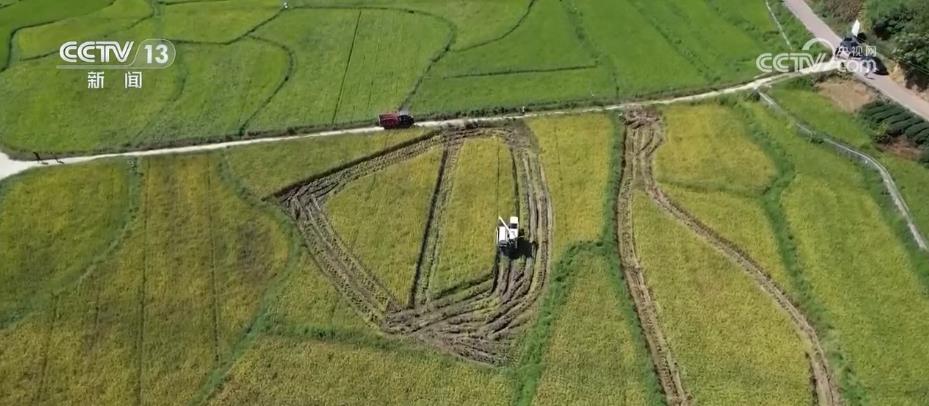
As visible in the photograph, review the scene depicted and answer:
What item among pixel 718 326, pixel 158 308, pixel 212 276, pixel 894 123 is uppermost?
pixel 894 123

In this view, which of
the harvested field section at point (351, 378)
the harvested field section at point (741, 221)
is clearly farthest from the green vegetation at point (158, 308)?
the harvested field section at point (741, 221)

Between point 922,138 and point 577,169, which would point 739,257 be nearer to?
point 577,169

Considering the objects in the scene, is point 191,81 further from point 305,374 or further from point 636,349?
point 636,349

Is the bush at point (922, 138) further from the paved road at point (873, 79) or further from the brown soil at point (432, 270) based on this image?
the brown soil at point (432, 270)

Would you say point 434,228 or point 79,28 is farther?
point 79,28

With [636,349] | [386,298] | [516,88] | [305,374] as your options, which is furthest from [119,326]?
[516,88]

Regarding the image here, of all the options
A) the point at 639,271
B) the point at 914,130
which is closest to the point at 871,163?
the point at 914,130
